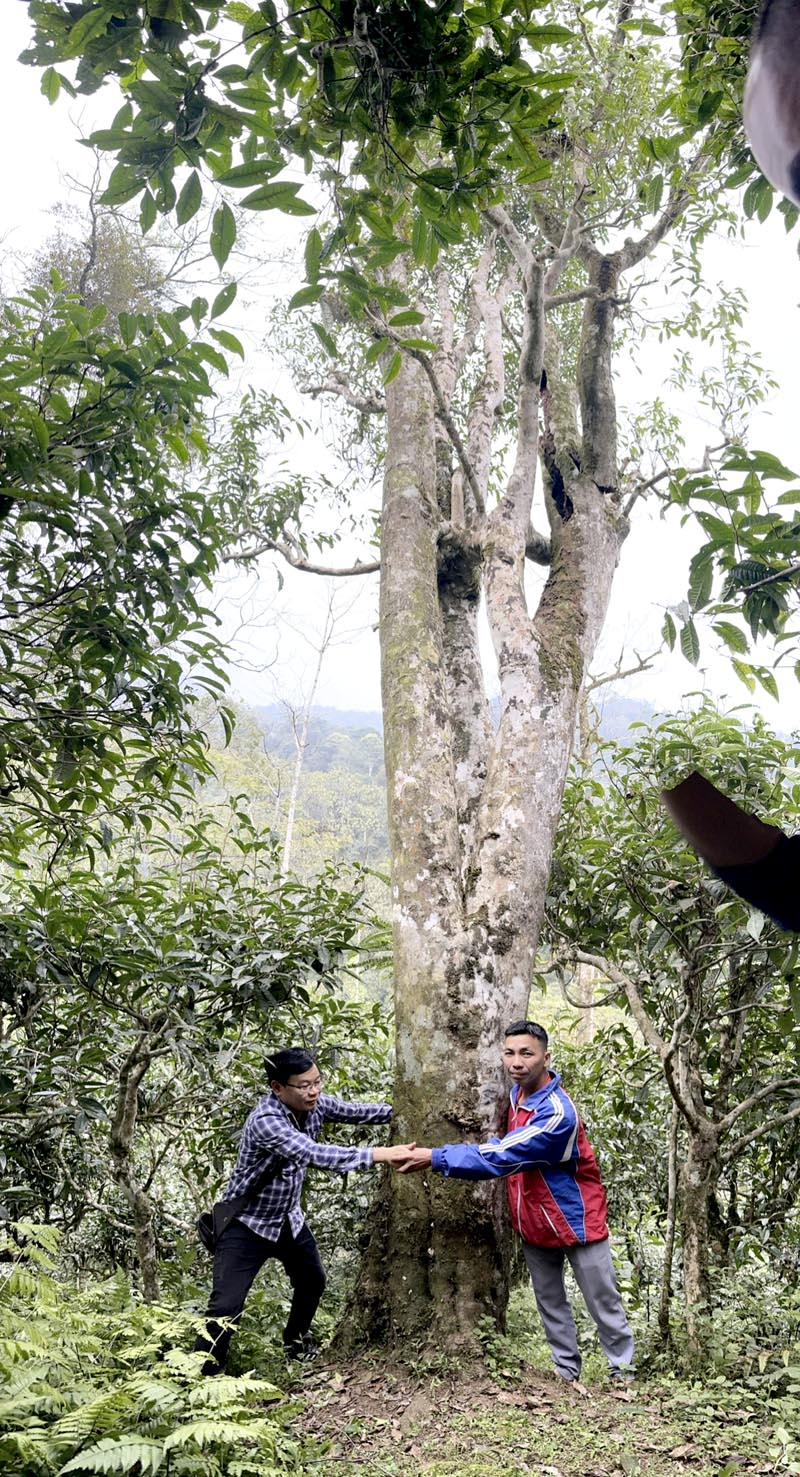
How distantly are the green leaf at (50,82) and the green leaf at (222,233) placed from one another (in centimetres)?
51

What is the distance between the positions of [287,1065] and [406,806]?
1170 millimetres

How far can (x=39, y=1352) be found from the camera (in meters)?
2.34

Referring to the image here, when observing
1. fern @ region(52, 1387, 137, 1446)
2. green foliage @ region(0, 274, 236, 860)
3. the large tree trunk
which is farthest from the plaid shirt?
fern @ region(52, 1387, 137, 1446)

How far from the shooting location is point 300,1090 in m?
3.96

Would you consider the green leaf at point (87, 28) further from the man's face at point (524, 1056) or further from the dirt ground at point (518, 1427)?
the dirt ground at point (518, 1427)

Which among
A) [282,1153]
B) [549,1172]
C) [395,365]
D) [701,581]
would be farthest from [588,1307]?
[395,365]

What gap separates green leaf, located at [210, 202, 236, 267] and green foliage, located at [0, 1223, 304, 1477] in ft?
7.96

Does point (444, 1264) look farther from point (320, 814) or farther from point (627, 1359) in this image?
point (320, 814)

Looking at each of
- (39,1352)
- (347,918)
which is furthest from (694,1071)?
(39,1352)

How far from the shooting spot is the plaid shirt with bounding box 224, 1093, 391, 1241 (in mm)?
3725

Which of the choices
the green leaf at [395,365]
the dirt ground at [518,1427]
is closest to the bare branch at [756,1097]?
the dirt ground at [518,1427]

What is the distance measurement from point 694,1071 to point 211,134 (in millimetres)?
3589

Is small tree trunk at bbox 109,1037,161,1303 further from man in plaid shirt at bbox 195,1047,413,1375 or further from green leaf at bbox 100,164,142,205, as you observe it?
green leaf at bbox 100,164,142,205

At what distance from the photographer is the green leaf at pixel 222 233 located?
1874 millimetres
